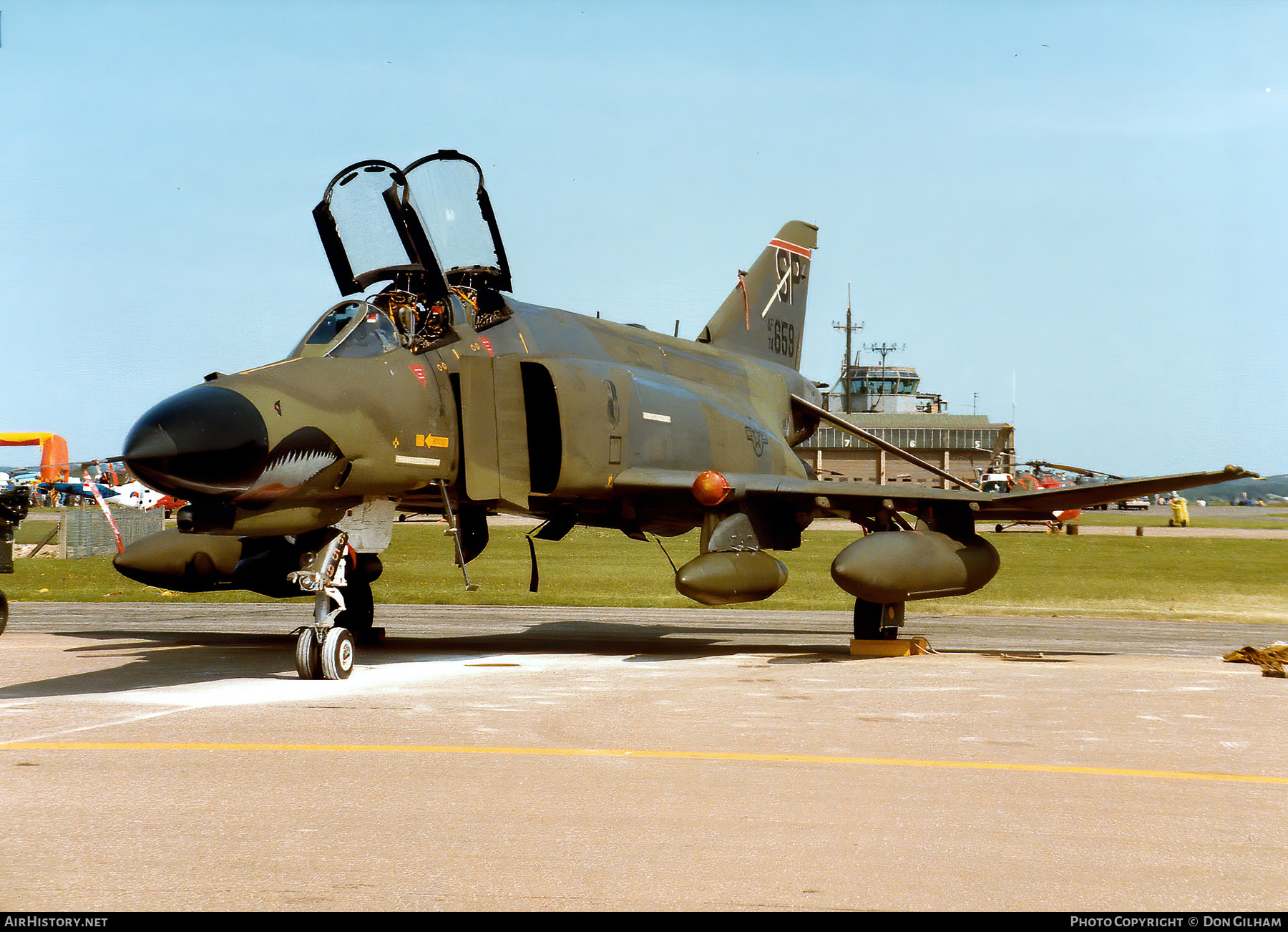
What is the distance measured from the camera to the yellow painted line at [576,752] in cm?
661

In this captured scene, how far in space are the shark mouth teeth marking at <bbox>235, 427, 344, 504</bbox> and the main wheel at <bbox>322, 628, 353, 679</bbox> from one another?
4.86ft

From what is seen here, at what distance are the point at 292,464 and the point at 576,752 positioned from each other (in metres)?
3.89

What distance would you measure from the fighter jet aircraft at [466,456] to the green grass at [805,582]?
740 cm

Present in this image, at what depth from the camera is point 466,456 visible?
1168cm

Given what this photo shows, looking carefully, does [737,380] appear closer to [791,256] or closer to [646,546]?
[791,256]

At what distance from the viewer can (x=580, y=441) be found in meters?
12.6

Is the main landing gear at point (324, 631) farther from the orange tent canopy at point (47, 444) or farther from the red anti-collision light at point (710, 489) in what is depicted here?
the orange tent canopy at point (47, 444)

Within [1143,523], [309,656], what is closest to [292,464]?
[309,656]

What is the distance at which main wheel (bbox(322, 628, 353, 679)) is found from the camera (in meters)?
10.2

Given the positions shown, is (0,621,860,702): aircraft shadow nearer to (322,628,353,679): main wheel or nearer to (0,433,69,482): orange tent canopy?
(322,628,353,679): main wheel

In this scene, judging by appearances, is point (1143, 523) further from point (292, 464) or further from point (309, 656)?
point (292, 464)

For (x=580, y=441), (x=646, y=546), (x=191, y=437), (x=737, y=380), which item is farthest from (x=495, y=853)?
(x=646, y=546)

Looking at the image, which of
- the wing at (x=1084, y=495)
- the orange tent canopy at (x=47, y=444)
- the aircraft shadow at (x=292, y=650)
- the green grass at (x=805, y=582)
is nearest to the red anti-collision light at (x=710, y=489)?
the aircraft shadow at (x=292, y=650)

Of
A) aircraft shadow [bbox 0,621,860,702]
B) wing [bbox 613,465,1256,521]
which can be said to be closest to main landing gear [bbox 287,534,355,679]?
aircraft shadow [bbox 0,621,860,702]
